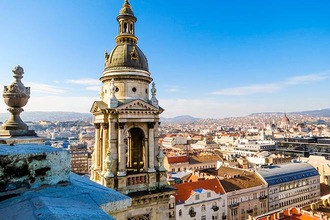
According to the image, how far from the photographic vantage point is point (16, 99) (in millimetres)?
7352

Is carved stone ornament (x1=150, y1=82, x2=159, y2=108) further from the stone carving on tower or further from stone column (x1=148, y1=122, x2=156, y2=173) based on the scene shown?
the stone carving on tower

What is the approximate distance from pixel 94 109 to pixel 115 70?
334 centimetres

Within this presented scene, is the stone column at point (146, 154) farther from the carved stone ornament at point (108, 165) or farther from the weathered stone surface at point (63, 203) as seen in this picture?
the weathered stone surface at point (63, 203)

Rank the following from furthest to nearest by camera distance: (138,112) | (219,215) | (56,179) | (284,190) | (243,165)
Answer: (243,165), (284,190), (219,215), (138,112), (56,179)

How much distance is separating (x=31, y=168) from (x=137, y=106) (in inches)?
576

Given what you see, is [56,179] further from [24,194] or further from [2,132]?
[2,132]

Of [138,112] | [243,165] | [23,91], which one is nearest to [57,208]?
[23,91]

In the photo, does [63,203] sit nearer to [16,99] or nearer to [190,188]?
[16,99]

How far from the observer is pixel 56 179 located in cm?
373

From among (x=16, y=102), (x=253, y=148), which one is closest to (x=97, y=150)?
(x=16, y=102)

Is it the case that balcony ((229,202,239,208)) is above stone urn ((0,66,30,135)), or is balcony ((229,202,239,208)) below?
below

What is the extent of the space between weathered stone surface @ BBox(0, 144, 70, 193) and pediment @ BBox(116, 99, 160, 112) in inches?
542

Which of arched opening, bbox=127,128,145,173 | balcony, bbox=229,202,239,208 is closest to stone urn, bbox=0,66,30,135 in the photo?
arched opening, bbox=127,128,145,173

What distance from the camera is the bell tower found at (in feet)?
55.3
